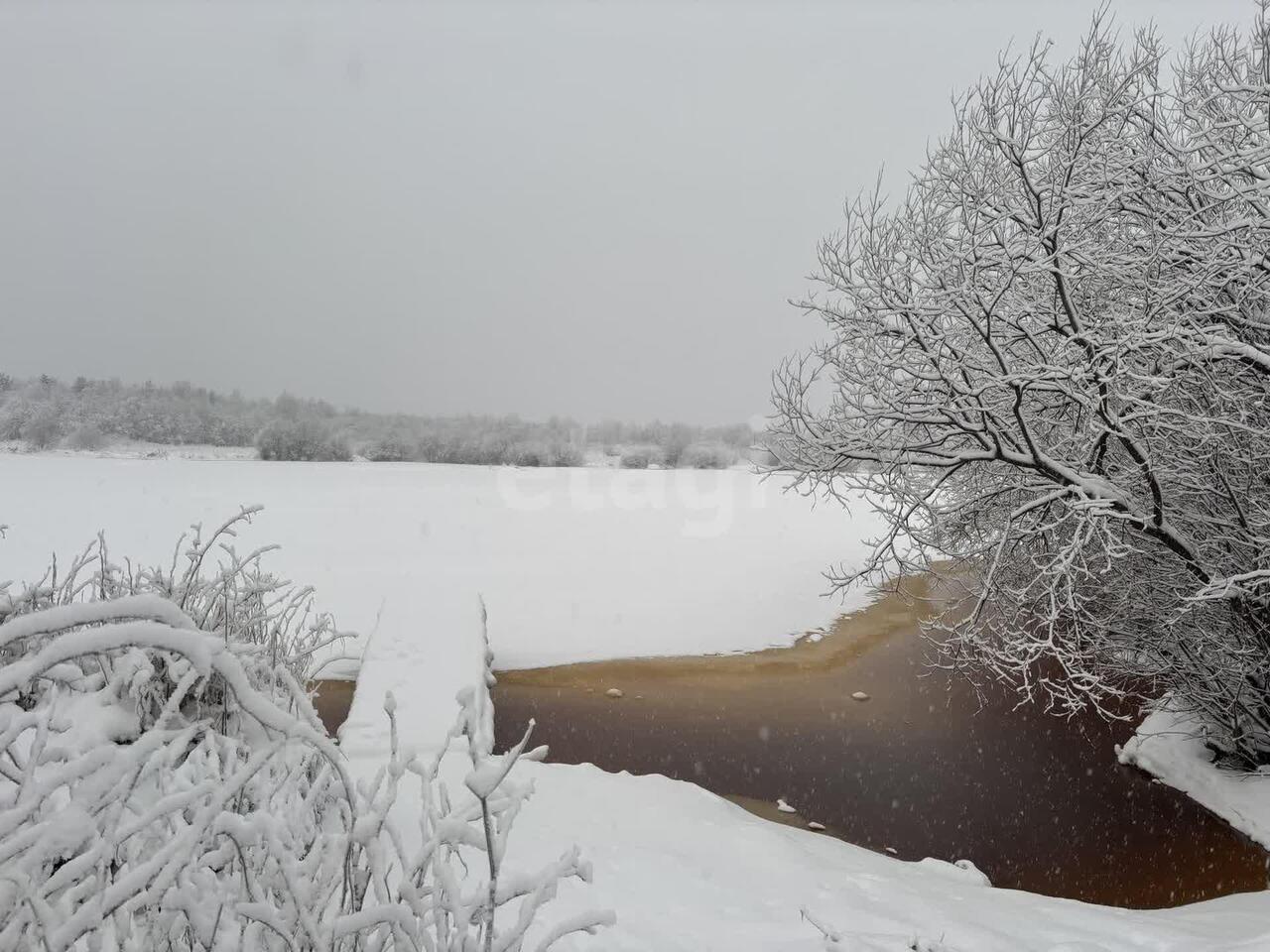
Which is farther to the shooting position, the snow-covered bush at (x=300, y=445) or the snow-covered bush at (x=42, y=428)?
the snow-covered bush at (x=42, y=428)

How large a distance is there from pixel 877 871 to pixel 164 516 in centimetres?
1797

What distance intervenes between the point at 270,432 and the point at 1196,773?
4404cm

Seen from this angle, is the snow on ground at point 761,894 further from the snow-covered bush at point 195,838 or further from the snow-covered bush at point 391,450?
the snow-covered bush at point 391,450

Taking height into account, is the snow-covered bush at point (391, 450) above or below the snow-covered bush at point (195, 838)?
above

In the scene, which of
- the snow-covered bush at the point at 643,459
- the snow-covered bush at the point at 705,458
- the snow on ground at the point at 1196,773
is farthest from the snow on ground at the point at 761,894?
the snow-covered bush at the point at 705,458

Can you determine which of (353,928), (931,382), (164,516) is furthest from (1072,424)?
(164,516)

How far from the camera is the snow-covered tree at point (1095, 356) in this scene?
4930mm

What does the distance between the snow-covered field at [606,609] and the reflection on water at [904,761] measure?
1.18 m

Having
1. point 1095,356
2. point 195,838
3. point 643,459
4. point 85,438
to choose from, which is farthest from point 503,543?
point 85,438

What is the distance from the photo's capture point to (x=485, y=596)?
12.3 m

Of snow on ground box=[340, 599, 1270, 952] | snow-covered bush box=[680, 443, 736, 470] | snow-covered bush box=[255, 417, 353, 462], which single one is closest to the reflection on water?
snow on ground box=[340, 599, 1270, 952]

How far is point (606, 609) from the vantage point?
1221 centimetres

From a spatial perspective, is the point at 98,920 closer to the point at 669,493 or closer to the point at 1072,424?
the point at 1072,424

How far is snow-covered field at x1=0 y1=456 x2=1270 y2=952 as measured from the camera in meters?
3.25
